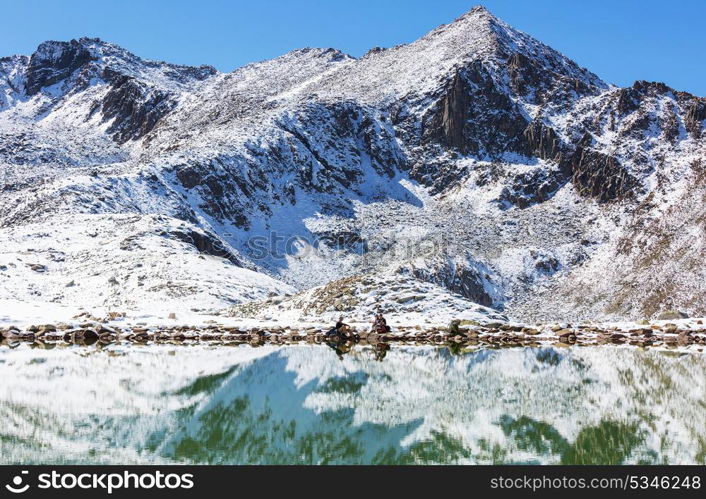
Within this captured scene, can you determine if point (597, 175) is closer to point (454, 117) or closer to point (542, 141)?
point (542, 141)

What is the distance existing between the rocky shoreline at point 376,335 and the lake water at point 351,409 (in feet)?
18.1

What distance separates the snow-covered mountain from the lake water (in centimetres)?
2041

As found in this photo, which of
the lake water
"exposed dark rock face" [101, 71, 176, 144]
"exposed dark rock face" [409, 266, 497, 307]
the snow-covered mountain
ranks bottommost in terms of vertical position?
the lake water

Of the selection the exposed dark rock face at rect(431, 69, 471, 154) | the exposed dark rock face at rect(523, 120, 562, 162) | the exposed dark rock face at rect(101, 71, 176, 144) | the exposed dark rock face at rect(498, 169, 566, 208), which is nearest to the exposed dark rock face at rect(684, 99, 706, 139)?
the exposed dark rock face at rect(523, 120, 562, 162)

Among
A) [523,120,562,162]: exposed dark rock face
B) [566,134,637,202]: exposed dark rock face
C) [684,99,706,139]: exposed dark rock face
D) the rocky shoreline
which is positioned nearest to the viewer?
the rocky shoreline

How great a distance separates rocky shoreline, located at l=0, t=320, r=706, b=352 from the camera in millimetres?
27484

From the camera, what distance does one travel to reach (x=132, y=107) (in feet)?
541

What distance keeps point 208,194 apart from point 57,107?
104 m

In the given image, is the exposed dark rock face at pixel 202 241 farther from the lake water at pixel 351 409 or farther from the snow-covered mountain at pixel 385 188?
the lake water at pixel 351 409

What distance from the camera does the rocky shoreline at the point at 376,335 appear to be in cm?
2748

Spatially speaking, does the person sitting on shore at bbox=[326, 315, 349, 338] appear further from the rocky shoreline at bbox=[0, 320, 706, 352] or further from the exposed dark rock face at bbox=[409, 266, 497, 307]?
the exposed dark rock face at bbox=[409, 266, 497, 307]

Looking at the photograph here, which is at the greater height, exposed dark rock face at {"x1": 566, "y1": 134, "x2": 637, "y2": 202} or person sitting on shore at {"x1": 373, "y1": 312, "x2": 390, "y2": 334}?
exposed dark rock face at {"x1": 566, "y1": 134, "x2": 637, "y2": 202}
